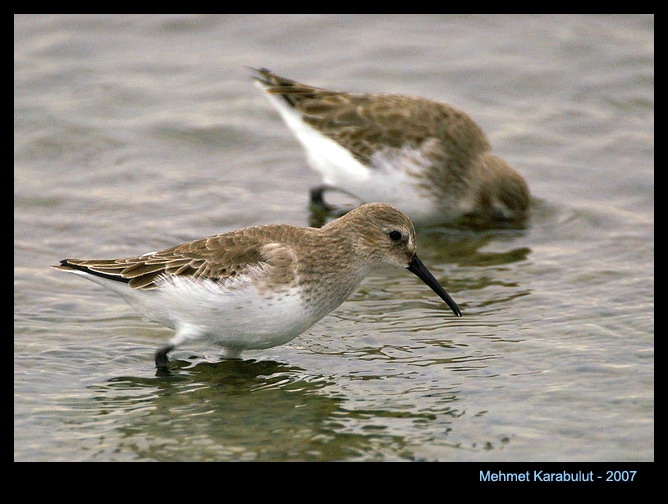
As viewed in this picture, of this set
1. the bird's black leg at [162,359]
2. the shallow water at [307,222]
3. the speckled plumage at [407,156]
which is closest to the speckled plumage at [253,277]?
the bird's black leg at [162,359]

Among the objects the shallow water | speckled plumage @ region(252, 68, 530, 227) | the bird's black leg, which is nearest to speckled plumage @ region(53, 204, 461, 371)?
the bird's black leg

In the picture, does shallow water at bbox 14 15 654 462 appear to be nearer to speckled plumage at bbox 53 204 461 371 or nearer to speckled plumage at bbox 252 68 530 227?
speckled plumage at bbox 252 68 530 227

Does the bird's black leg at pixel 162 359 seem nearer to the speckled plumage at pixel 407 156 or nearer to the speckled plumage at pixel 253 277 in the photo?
the speckled plumage at pixel 253 277

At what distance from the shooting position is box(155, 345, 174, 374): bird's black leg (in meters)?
8.12

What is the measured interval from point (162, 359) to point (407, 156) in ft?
15.3

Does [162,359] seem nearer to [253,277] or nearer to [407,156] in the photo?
[253,277]

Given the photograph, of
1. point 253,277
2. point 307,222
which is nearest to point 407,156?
point 307,222

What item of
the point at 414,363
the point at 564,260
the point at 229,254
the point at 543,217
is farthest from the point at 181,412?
the point at 543,217

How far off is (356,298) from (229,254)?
223cm

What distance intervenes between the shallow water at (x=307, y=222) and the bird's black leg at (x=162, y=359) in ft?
0.57

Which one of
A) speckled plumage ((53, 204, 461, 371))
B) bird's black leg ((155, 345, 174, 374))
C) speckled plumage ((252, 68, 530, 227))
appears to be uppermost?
speckled plumage ((252, 68, 530, 227))

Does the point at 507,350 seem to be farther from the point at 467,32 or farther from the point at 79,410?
the point at 467,32

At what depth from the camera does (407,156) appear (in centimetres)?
1186

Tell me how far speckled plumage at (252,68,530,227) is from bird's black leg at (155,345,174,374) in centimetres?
440
